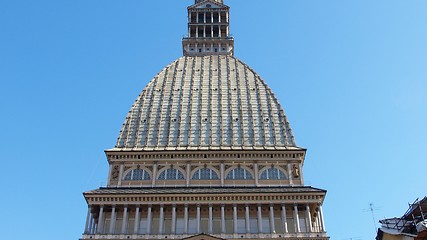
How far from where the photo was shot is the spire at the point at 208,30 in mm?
80375

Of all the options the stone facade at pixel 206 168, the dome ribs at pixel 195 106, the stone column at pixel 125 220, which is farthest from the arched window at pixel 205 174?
the stone column at pixel 125 220

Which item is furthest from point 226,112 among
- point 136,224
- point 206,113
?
point 136,224

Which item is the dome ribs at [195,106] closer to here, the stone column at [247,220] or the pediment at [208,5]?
the stone column at [247,220]

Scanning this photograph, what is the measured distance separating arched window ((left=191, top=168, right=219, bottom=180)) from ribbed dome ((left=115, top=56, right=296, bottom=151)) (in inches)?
112

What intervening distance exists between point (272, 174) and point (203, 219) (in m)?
10.0

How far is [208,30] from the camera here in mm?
82750

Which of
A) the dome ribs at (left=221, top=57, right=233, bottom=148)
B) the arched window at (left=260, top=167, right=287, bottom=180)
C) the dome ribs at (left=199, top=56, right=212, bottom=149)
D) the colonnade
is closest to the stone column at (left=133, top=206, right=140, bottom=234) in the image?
the colonnade

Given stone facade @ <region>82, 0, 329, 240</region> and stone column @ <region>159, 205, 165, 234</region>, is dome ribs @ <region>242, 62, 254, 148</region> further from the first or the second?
stone column @ <region>159, 205, 165, 234</region>

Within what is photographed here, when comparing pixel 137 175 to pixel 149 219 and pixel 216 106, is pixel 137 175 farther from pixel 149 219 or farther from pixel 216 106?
pixel 216 106

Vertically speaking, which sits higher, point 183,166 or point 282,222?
point 183,166

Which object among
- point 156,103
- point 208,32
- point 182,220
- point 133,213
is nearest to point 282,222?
point 182,220

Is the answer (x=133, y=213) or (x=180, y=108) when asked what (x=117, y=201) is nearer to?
(x=133, y=213)

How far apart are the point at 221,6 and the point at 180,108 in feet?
88.2

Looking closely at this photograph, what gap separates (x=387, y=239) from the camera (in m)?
34.2
